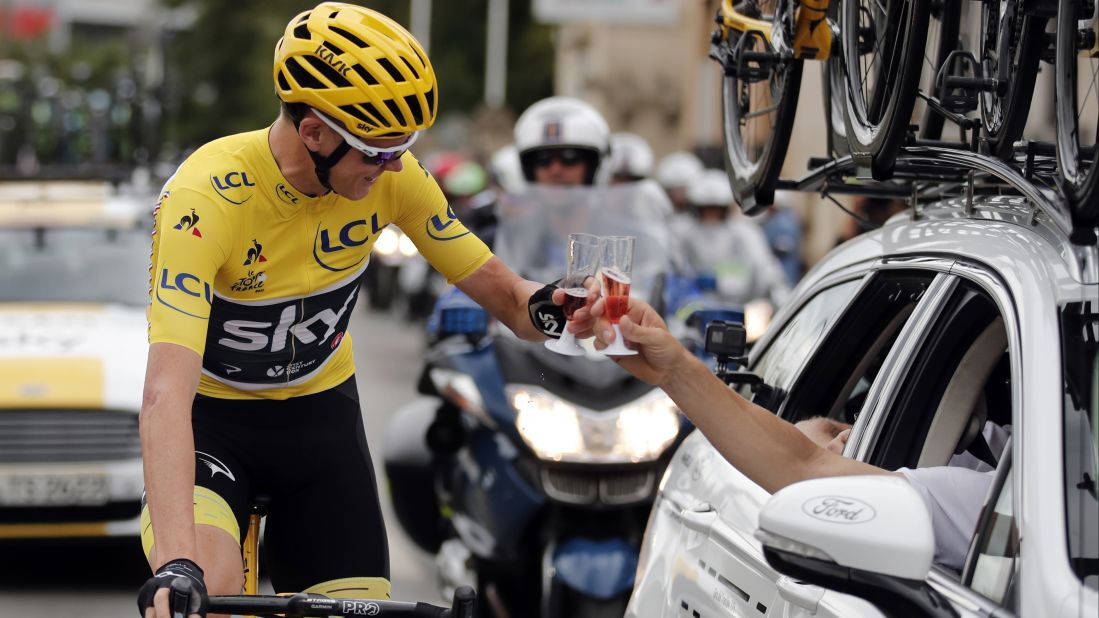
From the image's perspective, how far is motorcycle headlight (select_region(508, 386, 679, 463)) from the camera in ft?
21.1

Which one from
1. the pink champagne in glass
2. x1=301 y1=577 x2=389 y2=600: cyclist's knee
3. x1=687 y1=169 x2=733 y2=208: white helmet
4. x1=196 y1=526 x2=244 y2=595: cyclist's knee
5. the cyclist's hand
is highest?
the pink champagne in glass

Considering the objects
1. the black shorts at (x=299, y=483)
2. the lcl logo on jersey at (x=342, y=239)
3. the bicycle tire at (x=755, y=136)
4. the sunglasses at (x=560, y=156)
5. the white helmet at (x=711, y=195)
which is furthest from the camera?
the white helmet at (x=711, y=195)

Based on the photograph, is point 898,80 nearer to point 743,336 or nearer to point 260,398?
point 743,336

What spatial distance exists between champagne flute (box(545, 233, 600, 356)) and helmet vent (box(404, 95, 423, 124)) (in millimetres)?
493

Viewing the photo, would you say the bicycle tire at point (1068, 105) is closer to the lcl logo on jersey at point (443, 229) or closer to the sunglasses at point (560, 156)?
the lcl logo on jersey at point (443, 229)

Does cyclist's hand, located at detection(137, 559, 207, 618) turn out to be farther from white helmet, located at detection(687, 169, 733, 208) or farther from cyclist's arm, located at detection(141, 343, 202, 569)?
white helmet, located at detection(687, 169, 733, 208)

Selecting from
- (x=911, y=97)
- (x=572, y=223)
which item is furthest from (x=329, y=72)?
(x=572, y=223)

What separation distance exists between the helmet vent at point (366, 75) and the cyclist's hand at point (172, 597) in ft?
3.86

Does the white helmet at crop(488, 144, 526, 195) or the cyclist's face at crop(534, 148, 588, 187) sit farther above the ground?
the cyclist's face at crop(534, 148, 588, 187)

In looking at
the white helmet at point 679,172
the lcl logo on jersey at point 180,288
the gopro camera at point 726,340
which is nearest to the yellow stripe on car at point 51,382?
the gopro camera at point 726,340

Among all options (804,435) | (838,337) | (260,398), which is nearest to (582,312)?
(804,435)

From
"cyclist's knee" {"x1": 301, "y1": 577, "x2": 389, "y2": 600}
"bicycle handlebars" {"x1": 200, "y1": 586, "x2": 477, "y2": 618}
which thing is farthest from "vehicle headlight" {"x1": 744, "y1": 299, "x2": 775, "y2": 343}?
"bicycle handlebars" {"x1": 200, "y1": 586, "x2": 477, "y2": 618}

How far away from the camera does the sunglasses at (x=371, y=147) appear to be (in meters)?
3.88

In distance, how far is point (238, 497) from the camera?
4223mm
